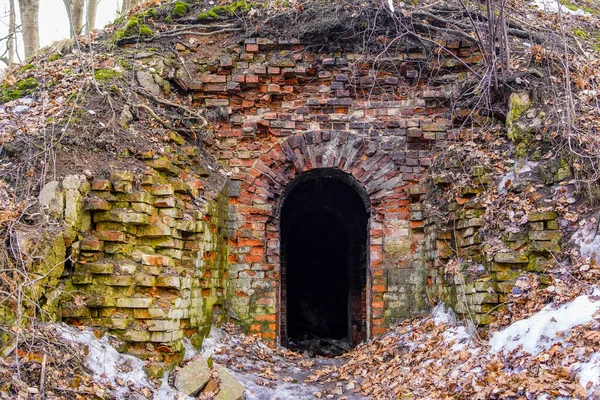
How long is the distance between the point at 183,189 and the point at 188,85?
2176mm

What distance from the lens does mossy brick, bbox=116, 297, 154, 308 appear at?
16.0ft

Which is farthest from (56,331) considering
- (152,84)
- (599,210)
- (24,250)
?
(599,210)

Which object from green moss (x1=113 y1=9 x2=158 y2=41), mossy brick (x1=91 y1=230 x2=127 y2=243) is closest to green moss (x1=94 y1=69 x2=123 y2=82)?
green moss (x1=113 y1=9 x2=158 y2=41)

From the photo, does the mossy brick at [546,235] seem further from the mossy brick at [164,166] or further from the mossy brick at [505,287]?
the mossy brick at [164,166]

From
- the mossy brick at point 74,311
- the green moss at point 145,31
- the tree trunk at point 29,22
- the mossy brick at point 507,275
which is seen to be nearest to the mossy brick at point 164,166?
the mossy brick at point 74,311

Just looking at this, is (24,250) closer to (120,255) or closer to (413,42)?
(120,255)

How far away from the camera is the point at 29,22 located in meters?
11.1

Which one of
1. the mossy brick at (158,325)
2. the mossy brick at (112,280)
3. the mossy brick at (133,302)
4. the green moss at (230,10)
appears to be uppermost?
the green moss at (230,10)

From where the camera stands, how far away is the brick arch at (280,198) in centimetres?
699

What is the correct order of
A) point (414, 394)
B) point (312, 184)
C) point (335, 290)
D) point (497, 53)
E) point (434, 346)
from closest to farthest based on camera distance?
point (414, 394), point (434, 346), point (497, 53), point (312, 184), point (335, 290)

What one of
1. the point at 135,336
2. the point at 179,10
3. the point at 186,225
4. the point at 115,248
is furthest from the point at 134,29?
the point at 135,336

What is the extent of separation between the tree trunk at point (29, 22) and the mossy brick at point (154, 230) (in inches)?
316

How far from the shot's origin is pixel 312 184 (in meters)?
10.3

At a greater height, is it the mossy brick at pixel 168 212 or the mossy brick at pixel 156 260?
the mossy brick at pixel 168 212
